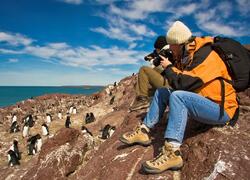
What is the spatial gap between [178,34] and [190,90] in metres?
1.13

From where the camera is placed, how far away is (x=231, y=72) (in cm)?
611

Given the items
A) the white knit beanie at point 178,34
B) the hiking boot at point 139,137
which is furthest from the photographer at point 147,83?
the white knit beanie at point 178,34

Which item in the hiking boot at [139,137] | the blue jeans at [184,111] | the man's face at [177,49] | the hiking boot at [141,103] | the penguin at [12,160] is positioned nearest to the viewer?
the blue jeans at [184,111]

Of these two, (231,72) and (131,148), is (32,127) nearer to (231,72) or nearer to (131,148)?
(131,148)

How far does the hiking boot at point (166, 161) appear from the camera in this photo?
6.07m

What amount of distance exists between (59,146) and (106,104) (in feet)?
73.9

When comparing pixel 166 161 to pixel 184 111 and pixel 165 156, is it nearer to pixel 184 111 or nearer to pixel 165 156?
pixel 165 156

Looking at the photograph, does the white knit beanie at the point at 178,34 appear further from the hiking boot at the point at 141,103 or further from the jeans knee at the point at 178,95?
the hiking boot at the point at 141,103

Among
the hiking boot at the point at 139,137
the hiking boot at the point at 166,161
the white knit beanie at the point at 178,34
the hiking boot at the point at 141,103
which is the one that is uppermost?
the white knit beanie at the point at 178,34

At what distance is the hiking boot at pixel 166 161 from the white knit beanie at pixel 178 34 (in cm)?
208

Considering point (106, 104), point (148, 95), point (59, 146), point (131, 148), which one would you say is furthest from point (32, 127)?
point (131, 148)

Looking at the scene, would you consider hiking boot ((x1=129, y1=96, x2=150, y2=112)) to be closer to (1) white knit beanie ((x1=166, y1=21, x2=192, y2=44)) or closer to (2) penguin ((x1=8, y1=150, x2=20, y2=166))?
(1) white knit beanie ((x1=166, y1=21, x2=192, y2=44))

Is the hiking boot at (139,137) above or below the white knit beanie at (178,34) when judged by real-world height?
below

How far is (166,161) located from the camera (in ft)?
19.9
